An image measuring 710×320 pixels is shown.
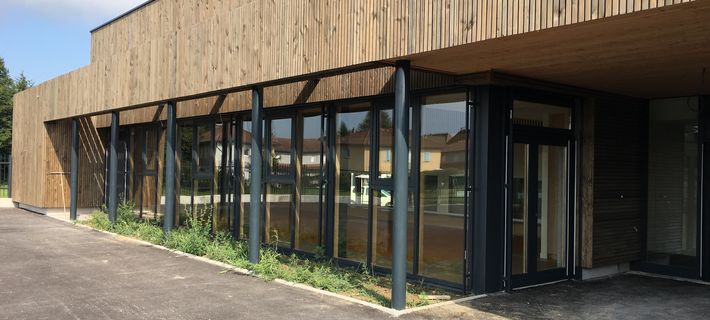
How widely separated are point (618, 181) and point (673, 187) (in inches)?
39.0

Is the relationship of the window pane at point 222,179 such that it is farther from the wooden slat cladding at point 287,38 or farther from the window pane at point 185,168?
the wooden slat cladding at point 287,38

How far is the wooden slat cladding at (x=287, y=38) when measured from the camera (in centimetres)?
534

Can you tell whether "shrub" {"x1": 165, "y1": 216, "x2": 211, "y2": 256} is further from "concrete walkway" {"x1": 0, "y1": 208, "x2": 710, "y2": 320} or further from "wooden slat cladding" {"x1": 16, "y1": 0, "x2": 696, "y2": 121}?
"wooden slat cladding" {"x1": 16, "y1": 0, "x2": 696, "y2": 121}

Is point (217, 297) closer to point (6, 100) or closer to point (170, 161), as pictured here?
point (170, 161)

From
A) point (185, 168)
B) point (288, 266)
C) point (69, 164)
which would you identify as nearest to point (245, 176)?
point (185, 168)

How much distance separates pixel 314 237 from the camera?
10086 mm

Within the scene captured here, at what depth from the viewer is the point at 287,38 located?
26.9 feet

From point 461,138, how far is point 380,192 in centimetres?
169

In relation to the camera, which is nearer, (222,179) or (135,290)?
(135,290)

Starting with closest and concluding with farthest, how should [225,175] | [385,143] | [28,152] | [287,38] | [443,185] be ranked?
[443,185], [287,38], [385,143], [225,175], [28,152]

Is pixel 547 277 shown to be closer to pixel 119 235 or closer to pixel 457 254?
pixel 457 254

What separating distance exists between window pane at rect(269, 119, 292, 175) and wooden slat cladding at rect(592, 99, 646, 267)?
204 inches

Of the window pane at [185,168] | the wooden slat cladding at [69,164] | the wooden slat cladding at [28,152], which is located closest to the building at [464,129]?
the window pane at [185,168]

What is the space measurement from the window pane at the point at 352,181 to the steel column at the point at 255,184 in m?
1.29
